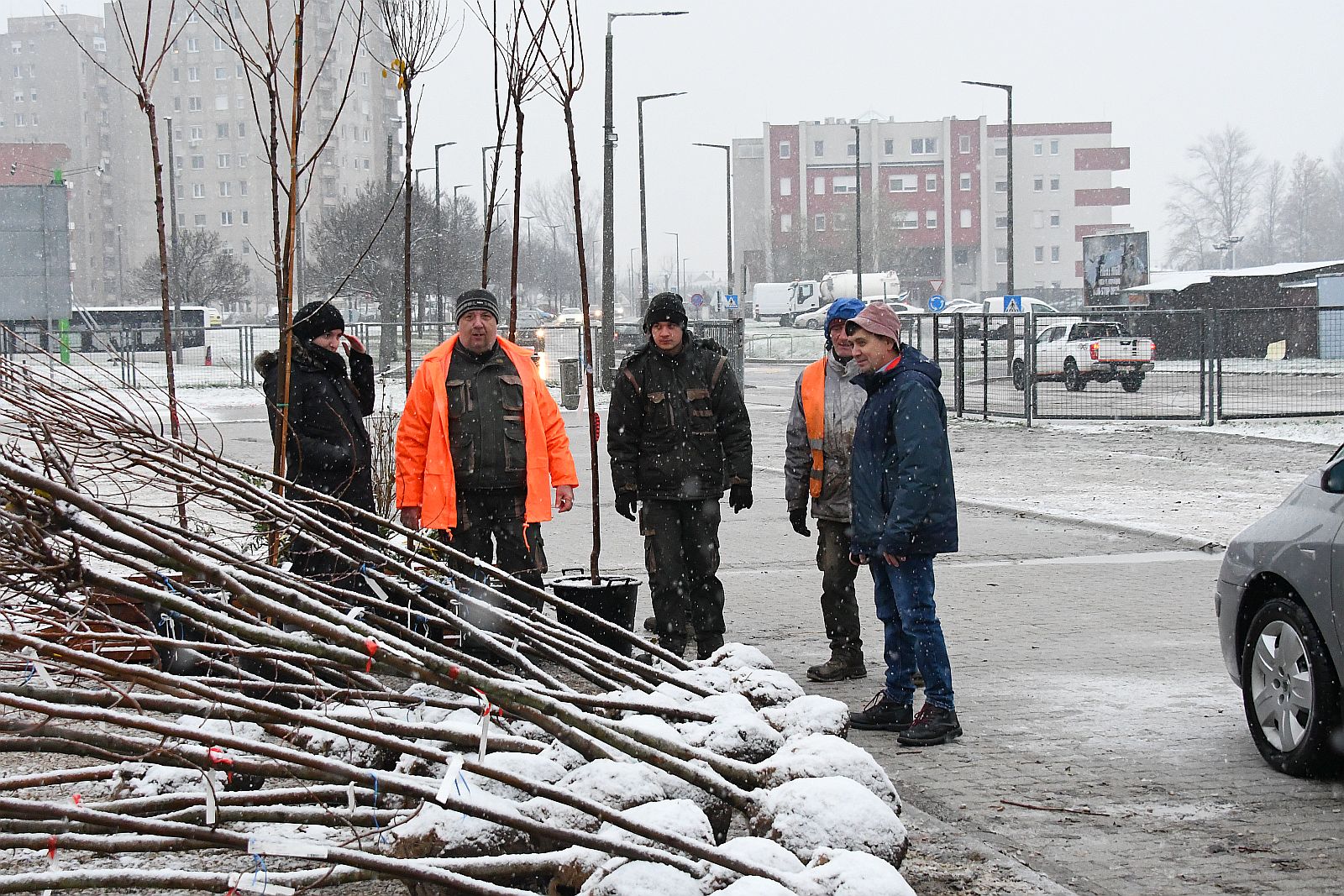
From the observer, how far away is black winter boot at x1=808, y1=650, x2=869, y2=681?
738 cm

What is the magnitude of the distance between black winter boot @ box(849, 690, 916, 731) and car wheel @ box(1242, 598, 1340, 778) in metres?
1.45

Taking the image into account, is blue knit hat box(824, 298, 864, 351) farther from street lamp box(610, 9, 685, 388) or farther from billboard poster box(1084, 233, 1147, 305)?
billboard poster box(1084, 233, 1147, 305)

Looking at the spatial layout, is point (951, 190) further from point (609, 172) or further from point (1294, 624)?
point (1294, 624)

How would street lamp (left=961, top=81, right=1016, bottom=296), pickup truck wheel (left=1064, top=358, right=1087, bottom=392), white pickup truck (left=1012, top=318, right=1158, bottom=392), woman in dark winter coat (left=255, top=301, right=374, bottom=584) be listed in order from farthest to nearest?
1. street lamp (left=961, top=81, right=1016, bottom=296)
2. white pickup truck (left=1012, top=318, right=1158, bottom=392)
3. pickup truck wheel (left=1064, top=358, right=1087, bottom=392)
4. woman in dark winter coat (left=255, top=301, right=374, bottom=584)

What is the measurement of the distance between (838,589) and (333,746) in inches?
137

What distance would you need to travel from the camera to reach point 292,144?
593 centimetres

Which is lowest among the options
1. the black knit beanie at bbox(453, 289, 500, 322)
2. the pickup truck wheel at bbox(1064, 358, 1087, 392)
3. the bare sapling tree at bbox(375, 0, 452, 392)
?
the pickup truck wheel at bbox(1064, 358, 1087, 392)

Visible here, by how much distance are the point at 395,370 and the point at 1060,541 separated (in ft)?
89.4

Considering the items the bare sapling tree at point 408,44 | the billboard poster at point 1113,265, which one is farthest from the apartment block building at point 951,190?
the bare sapling tree at point 408,44

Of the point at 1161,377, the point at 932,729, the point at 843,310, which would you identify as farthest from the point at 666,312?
the point at 1161,377

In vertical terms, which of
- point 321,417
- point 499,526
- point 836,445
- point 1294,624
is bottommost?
point 1294,624

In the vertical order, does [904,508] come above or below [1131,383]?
above

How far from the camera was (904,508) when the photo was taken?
606cm

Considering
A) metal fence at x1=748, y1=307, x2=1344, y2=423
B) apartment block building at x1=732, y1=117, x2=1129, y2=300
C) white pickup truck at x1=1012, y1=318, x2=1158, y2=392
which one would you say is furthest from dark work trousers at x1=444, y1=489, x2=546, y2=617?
apartment block building at x1=732, y1=117, x2=1129, y2=300
